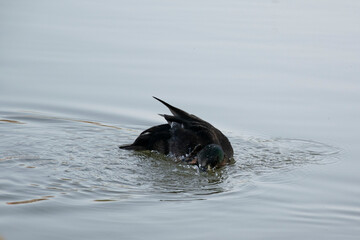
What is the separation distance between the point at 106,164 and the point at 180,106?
2.56 m

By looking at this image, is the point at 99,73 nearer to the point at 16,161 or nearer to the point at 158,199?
the point at 16,161

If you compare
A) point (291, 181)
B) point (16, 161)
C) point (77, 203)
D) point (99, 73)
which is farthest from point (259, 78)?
point (77, 203)

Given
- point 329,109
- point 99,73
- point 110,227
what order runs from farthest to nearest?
1. point 99,73
2. point 329,109
3. point 110,227

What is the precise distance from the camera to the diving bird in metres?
8.48

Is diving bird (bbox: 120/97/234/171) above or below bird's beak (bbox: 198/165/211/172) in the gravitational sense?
above

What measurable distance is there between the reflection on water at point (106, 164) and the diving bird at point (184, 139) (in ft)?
0.37

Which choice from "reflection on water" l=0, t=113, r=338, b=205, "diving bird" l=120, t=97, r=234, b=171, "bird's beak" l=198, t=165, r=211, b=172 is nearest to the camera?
"reflection on water" l=0, t=113, r=338, b=205

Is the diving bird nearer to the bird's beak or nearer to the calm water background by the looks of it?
the bird's beak

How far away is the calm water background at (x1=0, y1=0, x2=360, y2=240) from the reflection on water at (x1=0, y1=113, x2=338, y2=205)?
2cm

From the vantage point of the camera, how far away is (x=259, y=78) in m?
11.7

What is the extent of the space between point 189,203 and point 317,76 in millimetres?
5541

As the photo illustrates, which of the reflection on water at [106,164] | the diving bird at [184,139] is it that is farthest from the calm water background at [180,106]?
the diving bird at [184,139]

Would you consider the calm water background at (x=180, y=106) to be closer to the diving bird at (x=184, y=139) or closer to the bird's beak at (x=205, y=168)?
the bird's beak at (x=205, y=168)

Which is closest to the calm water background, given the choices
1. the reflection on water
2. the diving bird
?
the reflection on water
